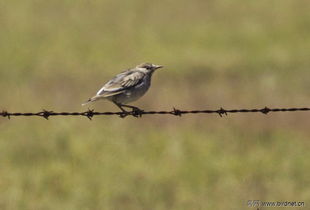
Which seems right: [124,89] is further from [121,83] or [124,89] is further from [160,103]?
[160,103]

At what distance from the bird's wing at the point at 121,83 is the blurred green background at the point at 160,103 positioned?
2.40m

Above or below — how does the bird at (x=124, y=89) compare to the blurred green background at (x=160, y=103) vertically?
below

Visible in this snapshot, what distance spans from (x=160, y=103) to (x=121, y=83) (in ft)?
30.0

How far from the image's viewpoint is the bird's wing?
10.8 meters

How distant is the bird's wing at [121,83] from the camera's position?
10.8 m

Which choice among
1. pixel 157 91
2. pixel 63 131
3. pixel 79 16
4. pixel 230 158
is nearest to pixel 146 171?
pixel 230 158

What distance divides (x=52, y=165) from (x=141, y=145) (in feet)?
7.29

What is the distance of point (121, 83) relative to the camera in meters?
10.9

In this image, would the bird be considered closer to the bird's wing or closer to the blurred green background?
the bird's wing

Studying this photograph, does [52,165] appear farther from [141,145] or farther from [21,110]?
[21,110]

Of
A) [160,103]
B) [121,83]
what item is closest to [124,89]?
[121,83]

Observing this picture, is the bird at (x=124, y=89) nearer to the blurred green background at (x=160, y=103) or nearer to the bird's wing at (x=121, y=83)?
the bird's wing at (x=121, y=83)

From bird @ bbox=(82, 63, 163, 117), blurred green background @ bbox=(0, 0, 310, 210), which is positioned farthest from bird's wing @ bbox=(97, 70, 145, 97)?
blurred green background @ bbox=(0, 0, 310, 210)

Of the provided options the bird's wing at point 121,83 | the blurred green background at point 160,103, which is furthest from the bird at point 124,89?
the blurred green background at point 160,103
